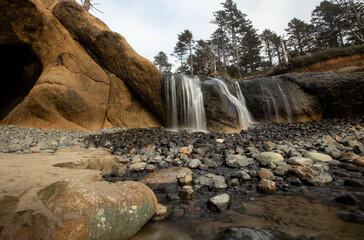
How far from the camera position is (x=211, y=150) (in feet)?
14.9

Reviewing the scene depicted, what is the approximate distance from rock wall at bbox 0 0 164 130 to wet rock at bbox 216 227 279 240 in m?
8.99

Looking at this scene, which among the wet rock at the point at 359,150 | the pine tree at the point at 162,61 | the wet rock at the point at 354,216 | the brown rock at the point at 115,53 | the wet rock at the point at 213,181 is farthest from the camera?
the pine tree at the point at 162,61

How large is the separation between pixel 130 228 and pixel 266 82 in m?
13.0

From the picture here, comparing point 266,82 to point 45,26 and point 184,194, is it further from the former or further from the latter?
point 45,26

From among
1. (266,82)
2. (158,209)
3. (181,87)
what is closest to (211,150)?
(158,209)

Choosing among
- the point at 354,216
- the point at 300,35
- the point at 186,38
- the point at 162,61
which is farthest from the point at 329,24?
the point at 354,216

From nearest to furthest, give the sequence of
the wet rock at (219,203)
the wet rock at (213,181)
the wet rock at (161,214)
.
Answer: the wet rock at (161,214), the wet rock at (219,203), the wet rock at (213,181)

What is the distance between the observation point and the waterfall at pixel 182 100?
972 cm

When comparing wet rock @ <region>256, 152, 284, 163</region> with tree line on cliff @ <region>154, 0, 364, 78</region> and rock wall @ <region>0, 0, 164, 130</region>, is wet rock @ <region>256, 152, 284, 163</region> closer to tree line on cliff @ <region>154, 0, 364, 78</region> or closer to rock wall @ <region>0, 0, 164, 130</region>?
rock wall @ <region>0, 0, 164, 130</region>

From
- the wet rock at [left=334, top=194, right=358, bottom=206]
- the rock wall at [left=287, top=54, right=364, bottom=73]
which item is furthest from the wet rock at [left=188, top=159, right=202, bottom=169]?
the rock wall at [left=287, top=54, right=364, bottom=73]

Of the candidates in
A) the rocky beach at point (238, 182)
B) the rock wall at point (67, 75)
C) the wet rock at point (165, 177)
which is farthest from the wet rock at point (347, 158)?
the rock wall at point (67, 75)

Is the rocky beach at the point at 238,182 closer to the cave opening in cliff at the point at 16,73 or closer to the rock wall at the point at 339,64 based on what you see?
the cave opening in cliff at the point at 16,73

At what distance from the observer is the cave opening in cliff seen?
10609 millimetres

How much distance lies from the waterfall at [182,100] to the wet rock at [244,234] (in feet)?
26.3
